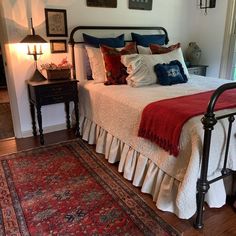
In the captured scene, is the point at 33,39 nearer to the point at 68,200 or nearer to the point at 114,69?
the point at 114,69

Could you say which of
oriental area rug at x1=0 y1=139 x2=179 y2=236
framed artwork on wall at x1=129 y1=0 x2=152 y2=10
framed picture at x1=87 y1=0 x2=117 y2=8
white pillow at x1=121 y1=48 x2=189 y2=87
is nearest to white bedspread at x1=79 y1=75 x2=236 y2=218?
white pillow at x1=121 y1=48 x2=189 y2=87

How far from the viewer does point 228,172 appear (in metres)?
1.70

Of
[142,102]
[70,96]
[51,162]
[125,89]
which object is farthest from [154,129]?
[70,96]

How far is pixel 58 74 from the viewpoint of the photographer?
2.86m

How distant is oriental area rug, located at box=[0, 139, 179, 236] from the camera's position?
1644 millimetres

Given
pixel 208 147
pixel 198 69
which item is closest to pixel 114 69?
pixel 208 147

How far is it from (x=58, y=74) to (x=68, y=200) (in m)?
1.53

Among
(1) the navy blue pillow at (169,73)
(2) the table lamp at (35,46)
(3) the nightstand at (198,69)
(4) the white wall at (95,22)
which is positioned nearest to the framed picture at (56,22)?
(4) the white wall at (95,22)

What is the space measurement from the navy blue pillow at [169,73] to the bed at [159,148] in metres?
0.09

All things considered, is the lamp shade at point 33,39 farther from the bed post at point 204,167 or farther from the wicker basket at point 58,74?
the bed post at point 204,167

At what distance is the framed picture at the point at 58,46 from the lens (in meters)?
3.06

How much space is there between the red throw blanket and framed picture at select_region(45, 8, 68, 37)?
177 centimetres

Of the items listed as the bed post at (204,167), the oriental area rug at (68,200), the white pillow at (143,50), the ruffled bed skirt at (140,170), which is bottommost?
the oriental area rug at (68,200)

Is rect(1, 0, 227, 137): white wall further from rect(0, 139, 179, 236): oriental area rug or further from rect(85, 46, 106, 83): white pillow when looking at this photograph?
rect(0, 139, 179, 236): oriental area rug
